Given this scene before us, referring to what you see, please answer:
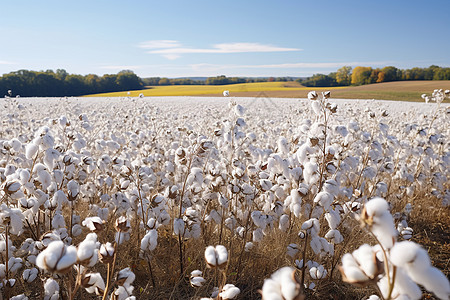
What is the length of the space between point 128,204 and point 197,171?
2.96 ft

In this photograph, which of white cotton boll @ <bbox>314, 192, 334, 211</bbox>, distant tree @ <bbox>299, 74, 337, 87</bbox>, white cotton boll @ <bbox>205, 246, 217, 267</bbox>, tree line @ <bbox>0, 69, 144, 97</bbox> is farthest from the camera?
distant tree @ <bbox>299, 74, 337, 87</bbox>

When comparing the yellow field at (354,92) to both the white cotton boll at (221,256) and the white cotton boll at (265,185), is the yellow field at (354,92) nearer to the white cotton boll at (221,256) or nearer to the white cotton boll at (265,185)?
the white cotton boll at (265,185)

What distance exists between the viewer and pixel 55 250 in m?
1.16

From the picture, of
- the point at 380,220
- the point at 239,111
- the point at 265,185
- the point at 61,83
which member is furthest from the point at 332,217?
the point at 61,83

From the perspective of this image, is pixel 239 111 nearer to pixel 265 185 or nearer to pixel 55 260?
pixel 265 185

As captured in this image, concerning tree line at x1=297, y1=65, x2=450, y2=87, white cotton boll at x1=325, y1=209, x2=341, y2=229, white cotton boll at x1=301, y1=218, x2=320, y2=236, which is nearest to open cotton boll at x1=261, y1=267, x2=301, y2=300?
white cotton boll at x1=301, y1=218, x2=320, y2=236

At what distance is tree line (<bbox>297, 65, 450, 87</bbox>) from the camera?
198 feet

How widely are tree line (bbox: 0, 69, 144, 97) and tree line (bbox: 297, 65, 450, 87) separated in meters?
36.9

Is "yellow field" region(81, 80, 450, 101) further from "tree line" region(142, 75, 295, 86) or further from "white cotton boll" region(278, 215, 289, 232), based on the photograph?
"white cotton boll" region(278, 215, 289, 232)

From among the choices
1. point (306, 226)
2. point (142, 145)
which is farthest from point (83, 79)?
point (306, 226)

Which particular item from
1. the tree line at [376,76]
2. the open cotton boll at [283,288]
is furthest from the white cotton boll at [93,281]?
the tree line at [376,76]

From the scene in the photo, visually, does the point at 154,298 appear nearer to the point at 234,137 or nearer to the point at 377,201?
the point at 234,137

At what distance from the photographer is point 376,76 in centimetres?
6456

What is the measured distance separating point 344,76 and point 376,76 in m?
7.03
